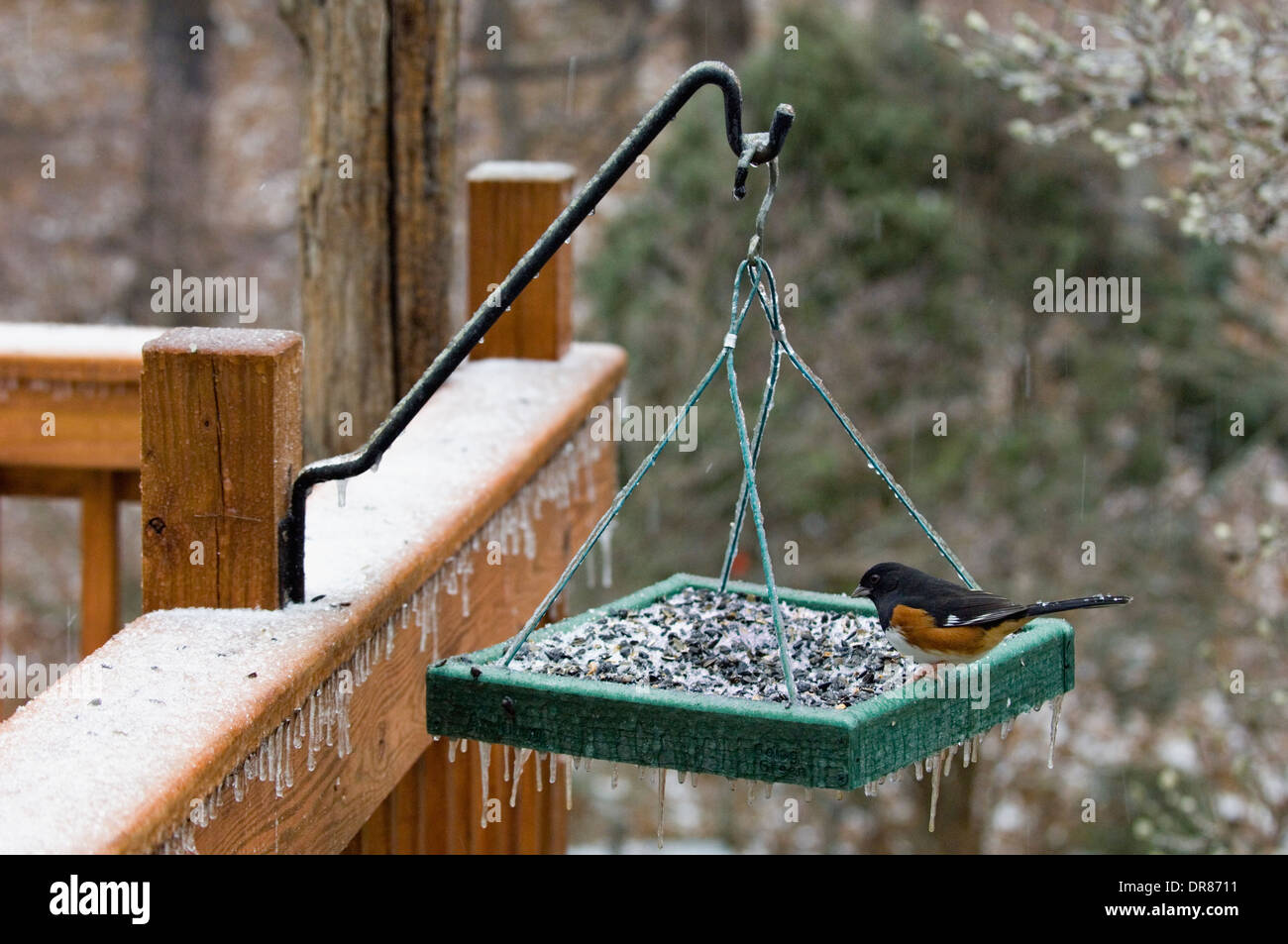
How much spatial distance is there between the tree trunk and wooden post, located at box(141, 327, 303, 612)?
1.11 meters

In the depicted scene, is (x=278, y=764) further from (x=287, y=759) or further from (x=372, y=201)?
(x=372, y=201)

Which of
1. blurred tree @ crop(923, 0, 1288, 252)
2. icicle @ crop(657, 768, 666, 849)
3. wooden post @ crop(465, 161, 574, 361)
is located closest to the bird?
icicle @ crop(657, 768, 666, 849)

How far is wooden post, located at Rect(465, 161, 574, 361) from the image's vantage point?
2.96m

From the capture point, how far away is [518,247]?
9.75 ft

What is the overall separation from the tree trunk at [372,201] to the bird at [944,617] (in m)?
1.23

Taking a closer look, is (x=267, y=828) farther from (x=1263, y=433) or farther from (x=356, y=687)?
(x=1263, y=433)

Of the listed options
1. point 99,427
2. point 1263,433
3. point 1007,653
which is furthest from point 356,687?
point 1263,433

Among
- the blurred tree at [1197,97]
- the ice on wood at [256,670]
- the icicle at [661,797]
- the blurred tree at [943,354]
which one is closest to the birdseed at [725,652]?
the icicle at [661,797]

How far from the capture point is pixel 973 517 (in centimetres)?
640

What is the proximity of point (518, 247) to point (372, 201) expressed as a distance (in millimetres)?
283

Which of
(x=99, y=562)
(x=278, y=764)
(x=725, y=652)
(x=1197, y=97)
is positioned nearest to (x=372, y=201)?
(x=99, y=562)

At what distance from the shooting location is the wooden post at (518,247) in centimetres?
296

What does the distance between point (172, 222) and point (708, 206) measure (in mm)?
4205

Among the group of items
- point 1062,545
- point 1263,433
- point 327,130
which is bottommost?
point 1062,545
